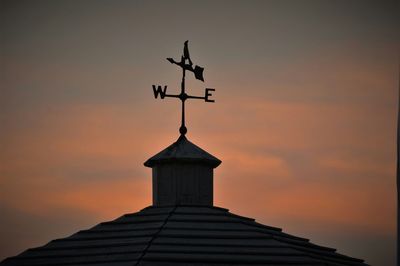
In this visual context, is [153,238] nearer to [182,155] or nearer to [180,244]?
[180,244]

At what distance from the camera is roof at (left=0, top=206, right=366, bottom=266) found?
51.7m

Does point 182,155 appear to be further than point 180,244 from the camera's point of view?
Yes

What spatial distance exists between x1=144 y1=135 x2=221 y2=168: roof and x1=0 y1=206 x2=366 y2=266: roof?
5.32ft

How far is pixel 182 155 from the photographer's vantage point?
184 ft

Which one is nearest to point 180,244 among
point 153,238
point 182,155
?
point 153,238

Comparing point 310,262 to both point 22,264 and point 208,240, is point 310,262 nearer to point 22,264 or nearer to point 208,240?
point 208,240

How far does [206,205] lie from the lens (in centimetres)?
5603

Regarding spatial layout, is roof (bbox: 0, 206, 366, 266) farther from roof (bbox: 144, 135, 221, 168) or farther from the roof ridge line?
roof (bbox: 144, 135, 221, 168)

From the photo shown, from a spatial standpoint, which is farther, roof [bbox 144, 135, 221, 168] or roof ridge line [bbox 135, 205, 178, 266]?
roof [bbox 144, 135, 221, 168]

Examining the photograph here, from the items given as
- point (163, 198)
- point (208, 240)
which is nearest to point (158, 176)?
point (163, 198)

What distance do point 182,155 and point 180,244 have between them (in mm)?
4686

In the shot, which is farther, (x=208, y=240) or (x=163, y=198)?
(x=163, y=198)

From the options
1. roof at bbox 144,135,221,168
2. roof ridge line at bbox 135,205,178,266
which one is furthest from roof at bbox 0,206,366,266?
roof at bbox 144,135,221,168

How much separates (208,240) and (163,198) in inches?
153
